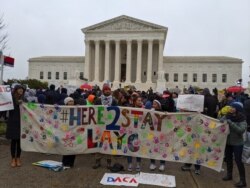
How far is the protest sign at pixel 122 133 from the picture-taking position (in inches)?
332

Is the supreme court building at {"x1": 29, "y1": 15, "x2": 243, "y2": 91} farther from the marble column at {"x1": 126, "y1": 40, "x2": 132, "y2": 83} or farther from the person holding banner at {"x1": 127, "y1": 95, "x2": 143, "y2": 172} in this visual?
the person holding banner at {"x1": 127, "y1": 95, "x2": 143, "y2": 172}

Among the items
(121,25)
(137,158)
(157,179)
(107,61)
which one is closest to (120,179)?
(157,179)

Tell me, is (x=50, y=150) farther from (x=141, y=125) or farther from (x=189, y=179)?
(x=189, y=179)

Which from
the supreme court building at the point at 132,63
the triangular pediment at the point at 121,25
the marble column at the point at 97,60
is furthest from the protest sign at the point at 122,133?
the triangular pediment at the point at 121,25

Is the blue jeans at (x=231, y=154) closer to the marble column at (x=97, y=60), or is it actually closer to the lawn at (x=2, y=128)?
the lawn at (x=2, y=128)

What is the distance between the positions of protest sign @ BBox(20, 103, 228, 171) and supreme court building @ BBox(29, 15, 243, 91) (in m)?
60.7

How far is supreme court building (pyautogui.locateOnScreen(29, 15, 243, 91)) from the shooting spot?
75.3 meters

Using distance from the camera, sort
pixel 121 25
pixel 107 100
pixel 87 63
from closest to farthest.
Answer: pixel 107 100 < pixel 121 25 < pixel 87 63

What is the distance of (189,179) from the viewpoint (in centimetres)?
802

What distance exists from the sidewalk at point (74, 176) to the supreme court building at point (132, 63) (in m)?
60.5

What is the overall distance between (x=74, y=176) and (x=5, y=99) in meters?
2.92

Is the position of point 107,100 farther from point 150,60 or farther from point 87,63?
point 87,63

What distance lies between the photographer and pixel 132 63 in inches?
3246

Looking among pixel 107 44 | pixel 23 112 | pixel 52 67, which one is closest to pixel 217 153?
pixel 23 112
